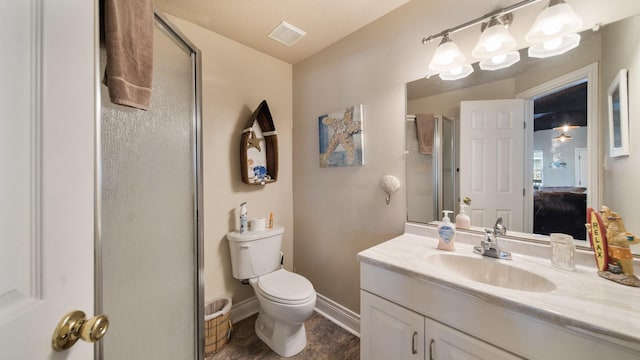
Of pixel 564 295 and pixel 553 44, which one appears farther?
pixel 553 44

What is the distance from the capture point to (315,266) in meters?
2.04

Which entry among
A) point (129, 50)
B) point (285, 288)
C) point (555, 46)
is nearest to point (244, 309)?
point (285, 288)

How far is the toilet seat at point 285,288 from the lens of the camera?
140 cm

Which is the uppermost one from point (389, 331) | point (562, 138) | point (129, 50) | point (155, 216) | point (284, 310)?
point (129, 50)

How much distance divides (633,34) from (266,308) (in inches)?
84.7

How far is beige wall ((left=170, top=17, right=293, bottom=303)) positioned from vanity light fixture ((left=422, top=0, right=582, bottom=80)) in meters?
1.34

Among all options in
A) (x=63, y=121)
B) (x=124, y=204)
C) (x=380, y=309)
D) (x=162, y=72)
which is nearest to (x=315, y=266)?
(x=380, y=309)

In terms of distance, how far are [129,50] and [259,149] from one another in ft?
4.10

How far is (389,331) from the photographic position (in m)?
1.03

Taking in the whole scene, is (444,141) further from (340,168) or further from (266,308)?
(266,308)

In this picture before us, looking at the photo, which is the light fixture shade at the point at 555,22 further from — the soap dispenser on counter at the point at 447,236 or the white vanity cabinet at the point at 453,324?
the white vanity cabinet at the point at 453,324

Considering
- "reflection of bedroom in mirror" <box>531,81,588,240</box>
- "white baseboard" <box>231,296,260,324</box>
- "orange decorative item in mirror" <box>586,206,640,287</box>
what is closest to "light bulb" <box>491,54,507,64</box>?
"reflection of bedroom in mirror" <box>531,81,588,240</box>

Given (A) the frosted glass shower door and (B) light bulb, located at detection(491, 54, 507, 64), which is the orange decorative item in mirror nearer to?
(B) light bulb, located at detection(491, 54, 507, 64)

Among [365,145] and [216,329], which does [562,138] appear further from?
[216,329]
